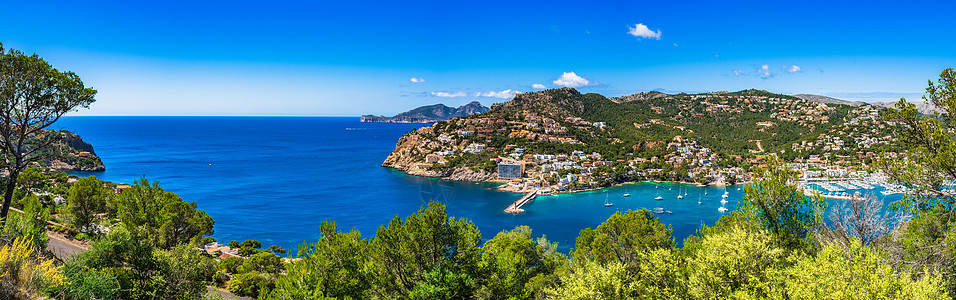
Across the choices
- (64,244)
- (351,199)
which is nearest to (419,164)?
(351,199)

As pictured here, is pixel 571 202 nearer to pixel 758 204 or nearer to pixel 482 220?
pixel 482 220

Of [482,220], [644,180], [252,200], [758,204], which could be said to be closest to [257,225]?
[252,200]

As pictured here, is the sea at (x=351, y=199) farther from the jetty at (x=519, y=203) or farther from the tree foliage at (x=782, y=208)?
the tree foliage at (x=782, y=208)

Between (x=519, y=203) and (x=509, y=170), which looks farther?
(x=509, y=170)

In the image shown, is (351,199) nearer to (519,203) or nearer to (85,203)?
(519,203)

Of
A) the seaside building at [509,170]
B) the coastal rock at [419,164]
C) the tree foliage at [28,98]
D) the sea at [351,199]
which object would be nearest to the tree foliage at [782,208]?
the tree foliage at [28,98]

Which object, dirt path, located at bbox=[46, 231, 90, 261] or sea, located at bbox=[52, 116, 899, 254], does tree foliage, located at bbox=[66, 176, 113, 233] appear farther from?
sea, located at bbox=[52, 116, 899, 254]
